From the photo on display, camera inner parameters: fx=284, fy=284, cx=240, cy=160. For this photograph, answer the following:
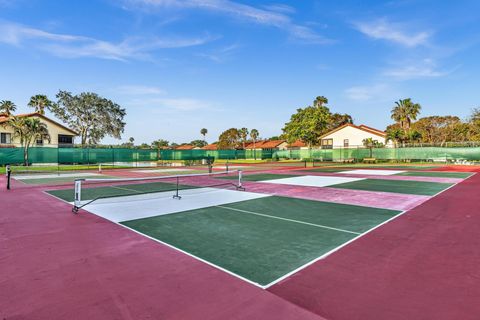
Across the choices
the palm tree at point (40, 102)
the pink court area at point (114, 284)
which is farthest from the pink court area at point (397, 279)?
the palm tree at point (40, 102)

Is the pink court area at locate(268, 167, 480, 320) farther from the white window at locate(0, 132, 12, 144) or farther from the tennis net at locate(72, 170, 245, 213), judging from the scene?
the white window at locate(0, 132, 12, 144)

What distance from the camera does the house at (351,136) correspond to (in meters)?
51.5

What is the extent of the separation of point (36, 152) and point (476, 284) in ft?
128

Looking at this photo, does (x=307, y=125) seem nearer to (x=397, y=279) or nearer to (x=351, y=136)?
(x=351, y=136)

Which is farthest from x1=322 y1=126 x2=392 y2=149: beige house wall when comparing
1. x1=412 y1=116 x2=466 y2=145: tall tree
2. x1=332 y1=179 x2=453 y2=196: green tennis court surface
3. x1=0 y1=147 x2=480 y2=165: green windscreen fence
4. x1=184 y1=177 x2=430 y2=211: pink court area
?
x1=184 y1=177 x2=430 y2=211: pink court area

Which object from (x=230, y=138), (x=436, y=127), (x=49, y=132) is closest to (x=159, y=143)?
(x=230, y=138)

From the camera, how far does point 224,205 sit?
10.2 m

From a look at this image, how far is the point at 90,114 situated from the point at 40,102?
386 inches

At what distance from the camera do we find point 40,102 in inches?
2333

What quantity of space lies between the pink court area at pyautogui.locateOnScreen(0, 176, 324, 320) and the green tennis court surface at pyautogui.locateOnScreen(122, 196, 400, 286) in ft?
1.50

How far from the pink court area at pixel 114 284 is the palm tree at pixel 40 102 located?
65118 mm

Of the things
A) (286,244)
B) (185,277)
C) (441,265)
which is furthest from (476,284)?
(185,277)

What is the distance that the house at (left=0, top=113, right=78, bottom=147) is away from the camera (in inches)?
1644

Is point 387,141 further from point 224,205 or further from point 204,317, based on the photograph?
point 204,317
